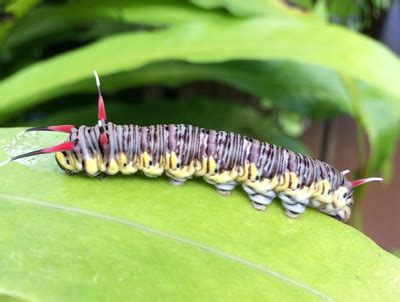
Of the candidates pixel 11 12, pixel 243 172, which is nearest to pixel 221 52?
pixel 243 172

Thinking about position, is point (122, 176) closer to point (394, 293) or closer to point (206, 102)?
point (394, 293)

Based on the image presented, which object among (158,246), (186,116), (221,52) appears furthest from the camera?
(186,116)

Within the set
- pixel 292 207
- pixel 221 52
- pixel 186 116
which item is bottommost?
pixel 186 116

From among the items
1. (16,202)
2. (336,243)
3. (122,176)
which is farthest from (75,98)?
(336,243)

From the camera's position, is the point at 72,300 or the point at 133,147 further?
the point at 133,147

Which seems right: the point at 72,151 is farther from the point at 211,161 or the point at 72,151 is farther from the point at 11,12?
the point at 11,12

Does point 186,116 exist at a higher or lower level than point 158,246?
lower
